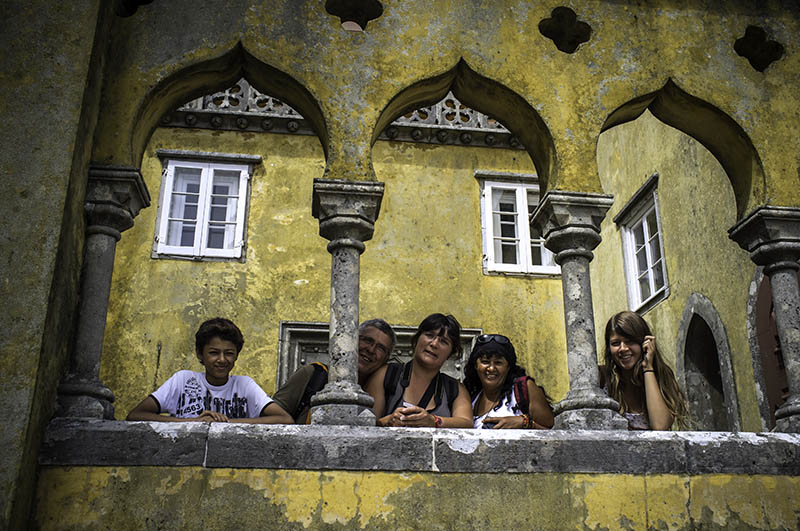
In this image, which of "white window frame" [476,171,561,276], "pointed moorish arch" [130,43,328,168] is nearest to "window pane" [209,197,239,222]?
"white window frame" [476,171,561,276]

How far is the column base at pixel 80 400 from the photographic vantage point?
3953 millimetres

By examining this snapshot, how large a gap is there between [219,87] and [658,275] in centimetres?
605

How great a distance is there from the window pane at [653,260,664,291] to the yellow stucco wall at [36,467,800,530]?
530 centimetres

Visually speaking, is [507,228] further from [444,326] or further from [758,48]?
[444,326]

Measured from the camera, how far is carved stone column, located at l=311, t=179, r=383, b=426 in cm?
408

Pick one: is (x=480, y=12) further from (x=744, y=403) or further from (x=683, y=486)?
(x=744, y=403)

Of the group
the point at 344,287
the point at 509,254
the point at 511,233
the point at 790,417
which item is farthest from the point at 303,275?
the point at 790,417

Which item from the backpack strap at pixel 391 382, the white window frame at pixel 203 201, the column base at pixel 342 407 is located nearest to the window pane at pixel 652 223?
the white window frame at pixel 203 201

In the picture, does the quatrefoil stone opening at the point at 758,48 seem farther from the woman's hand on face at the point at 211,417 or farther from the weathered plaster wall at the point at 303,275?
the weathered plaster wall at the point at 303,275

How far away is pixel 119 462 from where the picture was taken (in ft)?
12.5

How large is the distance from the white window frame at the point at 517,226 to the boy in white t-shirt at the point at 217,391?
250 inches

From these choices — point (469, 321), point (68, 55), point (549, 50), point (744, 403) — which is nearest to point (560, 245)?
point (549, 50)

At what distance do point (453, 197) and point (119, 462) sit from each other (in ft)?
23.9

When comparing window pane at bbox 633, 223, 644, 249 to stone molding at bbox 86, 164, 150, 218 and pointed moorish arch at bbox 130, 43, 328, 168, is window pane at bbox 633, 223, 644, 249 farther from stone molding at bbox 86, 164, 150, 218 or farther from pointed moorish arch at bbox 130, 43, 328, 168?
stone molding at bbox 86, 164, 150, 218
